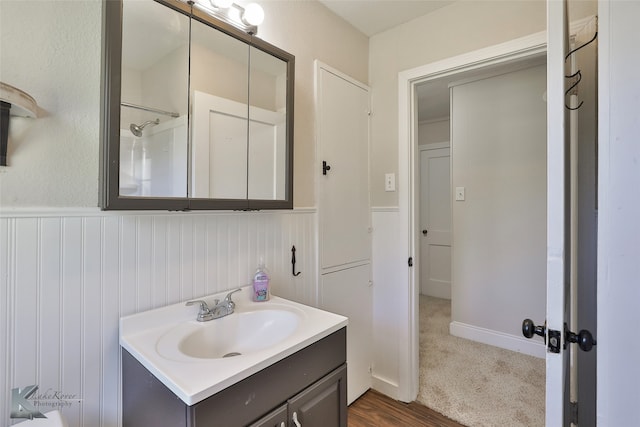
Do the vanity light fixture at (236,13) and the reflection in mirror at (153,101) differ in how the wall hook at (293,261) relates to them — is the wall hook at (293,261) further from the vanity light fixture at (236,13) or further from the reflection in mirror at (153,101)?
the vanity light fixture at (236,13)

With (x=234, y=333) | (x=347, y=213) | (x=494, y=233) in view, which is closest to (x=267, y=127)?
(x=347, y=213)

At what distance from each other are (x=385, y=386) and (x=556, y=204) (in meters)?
1.69

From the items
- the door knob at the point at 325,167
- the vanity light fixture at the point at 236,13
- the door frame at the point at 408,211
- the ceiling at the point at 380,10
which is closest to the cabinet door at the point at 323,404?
the door frame at the point at 408,211

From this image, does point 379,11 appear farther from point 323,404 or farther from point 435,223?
point 435,223

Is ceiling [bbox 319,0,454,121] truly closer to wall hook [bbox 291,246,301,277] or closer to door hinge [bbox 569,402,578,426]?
wall hook [bbox 291,246,301,277]

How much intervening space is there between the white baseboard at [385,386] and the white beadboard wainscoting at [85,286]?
4.51 feet

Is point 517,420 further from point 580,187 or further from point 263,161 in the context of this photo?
point 263,161

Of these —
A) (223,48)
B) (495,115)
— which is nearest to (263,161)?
(223,48)

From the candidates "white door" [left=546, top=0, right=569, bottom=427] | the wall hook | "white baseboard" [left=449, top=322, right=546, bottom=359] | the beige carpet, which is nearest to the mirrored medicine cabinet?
the wall hook

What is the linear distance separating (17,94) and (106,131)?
0.64ft

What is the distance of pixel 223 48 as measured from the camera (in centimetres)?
120

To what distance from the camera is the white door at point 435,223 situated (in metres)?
3.97

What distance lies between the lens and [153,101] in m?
1.01

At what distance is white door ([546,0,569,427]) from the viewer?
763mm
